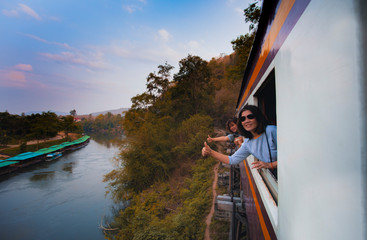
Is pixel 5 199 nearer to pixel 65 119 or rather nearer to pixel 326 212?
pixel 326 212

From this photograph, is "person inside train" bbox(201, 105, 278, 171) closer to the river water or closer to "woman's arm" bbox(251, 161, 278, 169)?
"woman's arm" bbox(251, 161, 278, 169)

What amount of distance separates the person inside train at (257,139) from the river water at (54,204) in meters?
13.7

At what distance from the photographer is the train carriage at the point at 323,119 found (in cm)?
40

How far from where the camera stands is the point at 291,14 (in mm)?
906

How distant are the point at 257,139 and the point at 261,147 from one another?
3.2 inches

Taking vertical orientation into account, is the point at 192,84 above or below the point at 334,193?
above

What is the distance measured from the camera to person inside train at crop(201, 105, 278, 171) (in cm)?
150

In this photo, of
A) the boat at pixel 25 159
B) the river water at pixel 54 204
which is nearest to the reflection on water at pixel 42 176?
the river water at pixel 54 204

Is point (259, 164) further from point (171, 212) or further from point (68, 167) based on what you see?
point (68, 167)

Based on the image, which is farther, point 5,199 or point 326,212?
point 5,199

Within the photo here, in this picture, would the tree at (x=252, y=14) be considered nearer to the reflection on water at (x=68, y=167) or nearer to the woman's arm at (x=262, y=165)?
the woman's arm at (x=262, y=165)

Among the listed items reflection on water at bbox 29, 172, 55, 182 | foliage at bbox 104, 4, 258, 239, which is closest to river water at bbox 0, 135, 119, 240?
reflection on water at bbox 29, 172, 55, 182

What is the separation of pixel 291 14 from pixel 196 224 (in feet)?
26.0

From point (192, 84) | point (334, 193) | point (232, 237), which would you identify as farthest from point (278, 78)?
point (192, 84)
